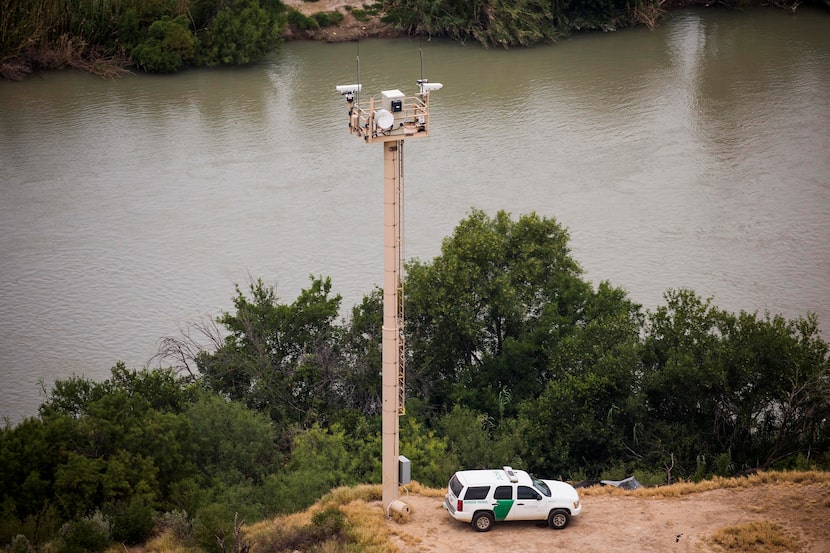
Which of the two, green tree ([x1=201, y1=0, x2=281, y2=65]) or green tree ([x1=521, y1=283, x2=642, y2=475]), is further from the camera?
green tree ([x1=201, y1=0, x2=281, y2=65])

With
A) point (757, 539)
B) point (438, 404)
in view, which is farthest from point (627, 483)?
point (438, 404)

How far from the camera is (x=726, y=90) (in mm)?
50062

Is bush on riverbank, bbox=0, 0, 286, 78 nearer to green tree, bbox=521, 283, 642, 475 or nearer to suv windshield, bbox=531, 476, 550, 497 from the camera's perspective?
green tree, bbox=521, 283, 642, 475

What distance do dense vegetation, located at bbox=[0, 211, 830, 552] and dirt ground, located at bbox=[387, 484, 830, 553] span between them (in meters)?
2.59

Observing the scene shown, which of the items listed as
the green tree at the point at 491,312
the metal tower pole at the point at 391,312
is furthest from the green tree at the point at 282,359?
the metal tower pole at the point at 391,312

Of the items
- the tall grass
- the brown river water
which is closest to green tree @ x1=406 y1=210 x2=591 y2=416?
the brown river water

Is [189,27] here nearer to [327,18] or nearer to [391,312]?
[327,18]

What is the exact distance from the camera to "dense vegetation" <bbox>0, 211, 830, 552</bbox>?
22031mm

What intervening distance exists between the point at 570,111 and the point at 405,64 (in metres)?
9.35

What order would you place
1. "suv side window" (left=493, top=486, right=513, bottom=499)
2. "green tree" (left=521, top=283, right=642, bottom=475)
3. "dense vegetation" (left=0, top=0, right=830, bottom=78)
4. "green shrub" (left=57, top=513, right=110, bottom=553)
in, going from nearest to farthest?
1. "green shrub" (left=57, top=513, right=110, bottom=553)
2. "suv side window" (left=493, top=486, right=513, bottom=499)
3. "green tree" (left=521, top=283, right=642, bottom=475)
4. "dense vegetation" (left=0, top=0, right=830, bottom=78)

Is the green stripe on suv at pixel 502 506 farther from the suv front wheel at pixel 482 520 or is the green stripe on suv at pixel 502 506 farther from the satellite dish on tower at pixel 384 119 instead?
the satellite dish on tower at pixel 384 119

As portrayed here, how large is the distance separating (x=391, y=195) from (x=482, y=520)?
581 cm

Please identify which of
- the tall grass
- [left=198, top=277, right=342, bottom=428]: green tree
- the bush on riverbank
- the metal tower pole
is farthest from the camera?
the bush on riverbank

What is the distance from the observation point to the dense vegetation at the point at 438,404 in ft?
72.3
